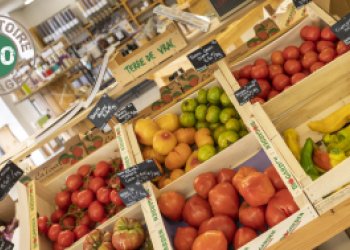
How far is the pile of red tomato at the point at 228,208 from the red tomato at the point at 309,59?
2.64ft

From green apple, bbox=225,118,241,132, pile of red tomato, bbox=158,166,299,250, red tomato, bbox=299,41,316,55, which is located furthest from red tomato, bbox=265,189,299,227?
red tomato, bbox=299,41,316,55

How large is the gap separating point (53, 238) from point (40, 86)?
6.11 m

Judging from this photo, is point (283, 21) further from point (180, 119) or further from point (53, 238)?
point (53, 238)

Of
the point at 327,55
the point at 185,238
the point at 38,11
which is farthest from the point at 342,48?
the point at 38,11

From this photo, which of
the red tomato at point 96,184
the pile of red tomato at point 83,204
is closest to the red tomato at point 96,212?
the pile of red tomato at point 83,204

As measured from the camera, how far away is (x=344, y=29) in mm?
1710

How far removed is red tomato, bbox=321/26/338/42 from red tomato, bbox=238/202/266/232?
1.18 metres

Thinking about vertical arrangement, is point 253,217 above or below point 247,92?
below

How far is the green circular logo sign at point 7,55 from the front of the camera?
2.78 m

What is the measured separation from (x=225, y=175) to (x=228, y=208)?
18cm

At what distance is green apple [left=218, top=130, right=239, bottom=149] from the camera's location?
196cm

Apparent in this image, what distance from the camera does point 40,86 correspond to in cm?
766

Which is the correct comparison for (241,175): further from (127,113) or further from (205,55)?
(127,113)

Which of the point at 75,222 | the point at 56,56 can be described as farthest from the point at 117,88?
the point at 56,56
